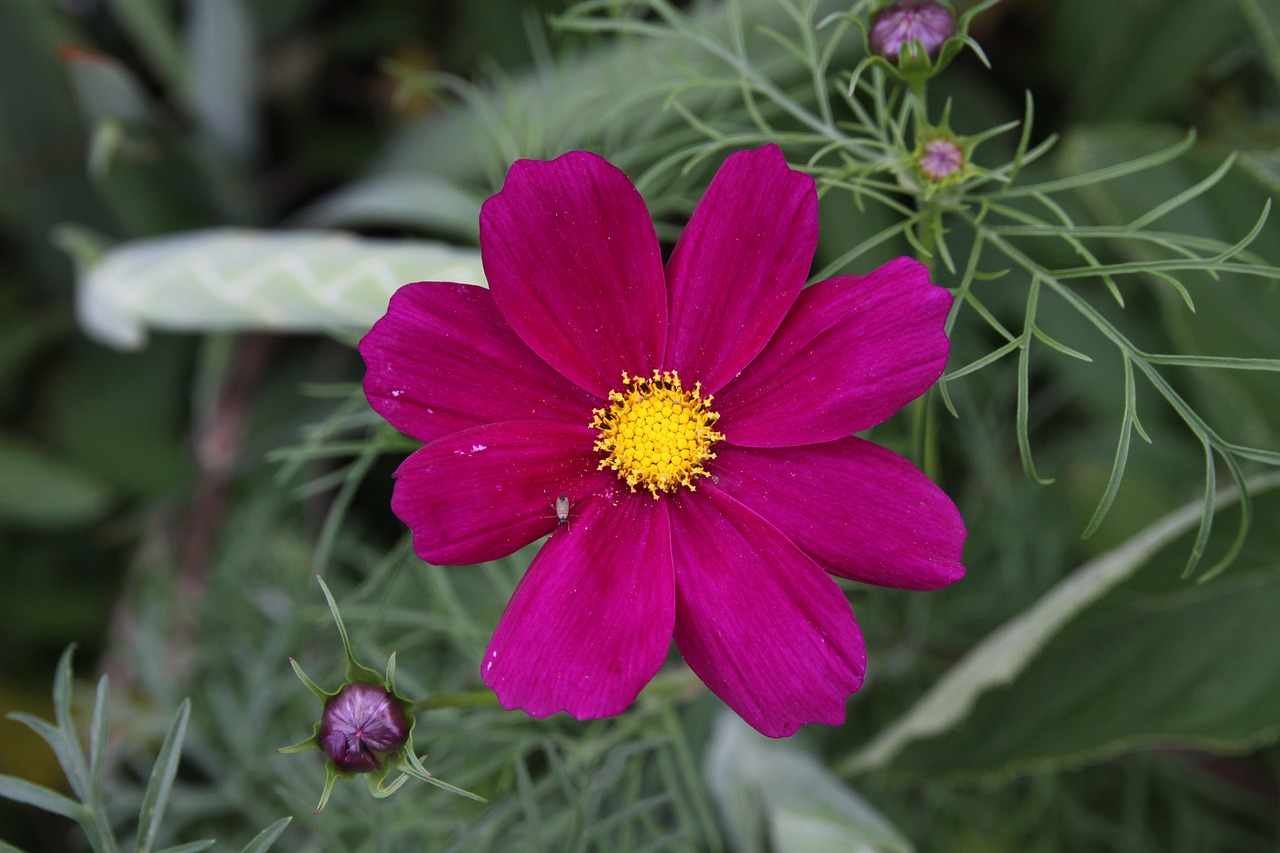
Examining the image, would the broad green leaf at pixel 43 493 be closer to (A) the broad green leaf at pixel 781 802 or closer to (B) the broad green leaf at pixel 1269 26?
(A) the broad green leaf at pixel 781 802

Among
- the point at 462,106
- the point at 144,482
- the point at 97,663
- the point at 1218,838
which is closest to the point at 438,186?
the point at 462,106

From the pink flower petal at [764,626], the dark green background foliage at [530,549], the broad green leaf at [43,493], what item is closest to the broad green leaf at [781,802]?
the dark green background foliage at [530,549]

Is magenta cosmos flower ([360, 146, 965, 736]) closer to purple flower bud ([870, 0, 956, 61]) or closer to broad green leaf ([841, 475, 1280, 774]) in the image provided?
purple flower bud ([870, 0, 956, 61])

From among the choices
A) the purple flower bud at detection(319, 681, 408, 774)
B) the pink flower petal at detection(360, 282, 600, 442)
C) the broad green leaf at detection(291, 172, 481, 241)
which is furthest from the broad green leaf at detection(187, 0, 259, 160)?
the purple flower bud at detection(319, 681, 408, 774)

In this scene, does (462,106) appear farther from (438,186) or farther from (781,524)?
(781,524)

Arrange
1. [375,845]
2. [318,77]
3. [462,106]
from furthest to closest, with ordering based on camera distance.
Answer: [318,77] → [462,106] → [375,845]
